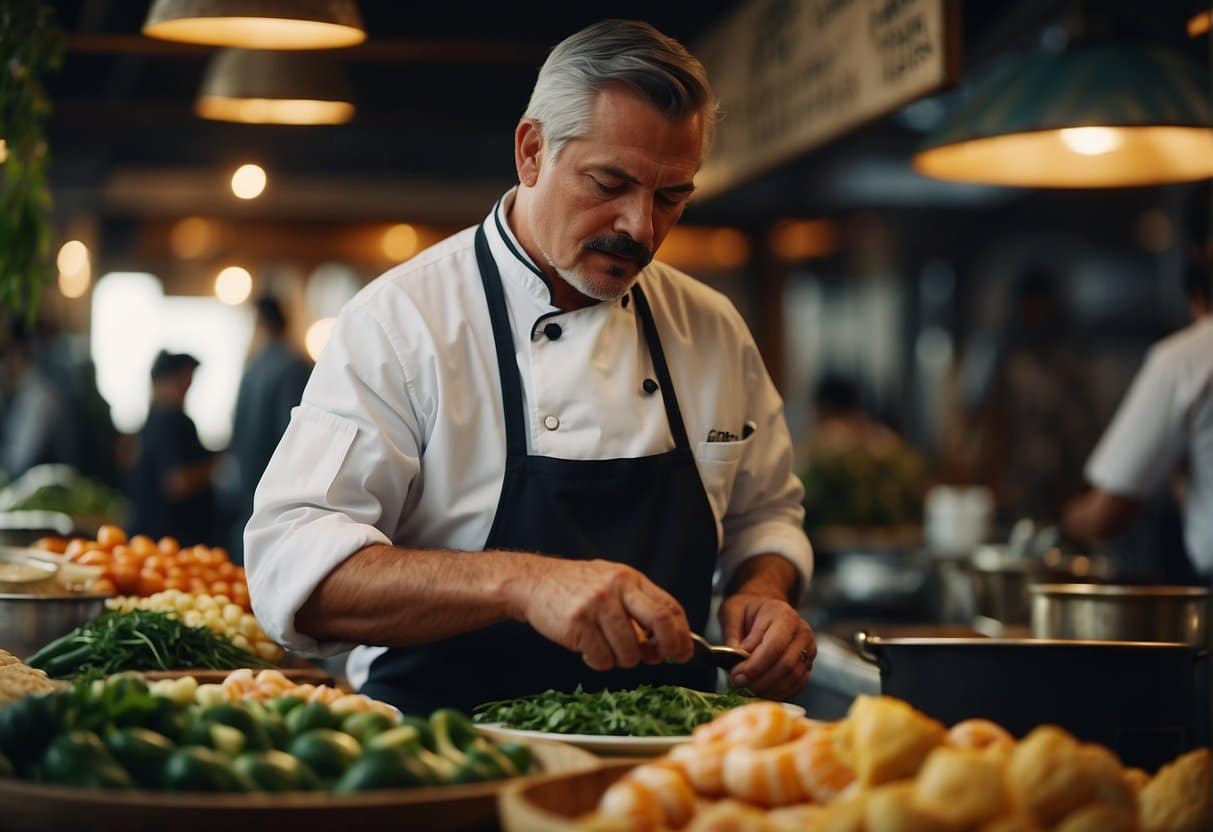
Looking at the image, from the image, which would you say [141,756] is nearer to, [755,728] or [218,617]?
[755,728]

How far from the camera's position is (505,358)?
97.6 inches

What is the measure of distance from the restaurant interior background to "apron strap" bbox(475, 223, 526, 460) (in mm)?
2698

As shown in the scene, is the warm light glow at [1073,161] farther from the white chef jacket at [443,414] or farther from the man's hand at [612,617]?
the man's hand at [612,617]

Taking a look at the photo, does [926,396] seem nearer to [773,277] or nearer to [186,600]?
[773,277]

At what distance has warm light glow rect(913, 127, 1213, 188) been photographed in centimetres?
357

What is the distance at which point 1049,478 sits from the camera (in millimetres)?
6953

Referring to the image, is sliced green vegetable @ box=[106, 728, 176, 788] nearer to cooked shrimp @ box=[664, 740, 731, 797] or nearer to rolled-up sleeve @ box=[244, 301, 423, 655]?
cooked shrimp @ box=[664, 740, 731, 797]

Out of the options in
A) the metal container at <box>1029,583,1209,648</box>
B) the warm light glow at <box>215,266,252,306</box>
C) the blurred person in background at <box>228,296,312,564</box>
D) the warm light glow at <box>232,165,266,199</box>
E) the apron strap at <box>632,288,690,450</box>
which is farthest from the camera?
the warm light glow at <box>215,266,252,306</box>

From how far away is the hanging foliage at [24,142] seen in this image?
345cm

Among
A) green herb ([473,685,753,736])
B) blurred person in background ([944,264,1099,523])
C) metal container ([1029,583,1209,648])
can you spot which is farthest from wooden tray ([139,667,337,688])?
blurred person in background ([944,264,1099,523])

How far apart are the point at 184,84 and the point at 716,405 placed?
643 cm

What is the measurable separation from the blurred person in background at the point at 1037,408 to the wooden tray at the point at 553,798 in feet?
18.1

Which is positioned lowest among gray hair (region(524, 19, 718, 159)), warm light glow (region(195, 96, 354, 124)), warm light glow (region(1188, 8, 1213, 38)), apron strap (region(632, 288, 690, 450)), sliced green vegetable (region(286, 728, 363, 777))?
sliced green vegetable (region(286, 728, 363, 777))

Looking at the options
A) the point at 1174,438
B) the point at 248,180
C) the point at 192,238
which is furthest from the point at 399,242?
the point at 1174,438
